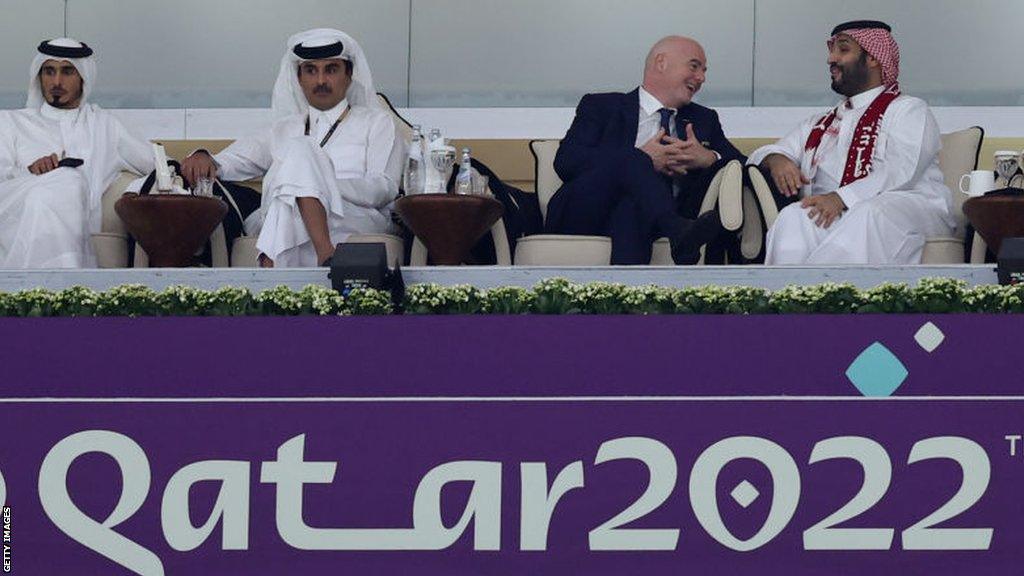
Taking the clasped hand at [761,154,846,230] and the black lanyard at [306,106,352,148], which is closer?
the clasped hand at [761,154,846,230]

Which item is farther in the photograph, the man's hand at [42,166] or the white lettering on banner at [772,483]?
the man's hand at [42,166]

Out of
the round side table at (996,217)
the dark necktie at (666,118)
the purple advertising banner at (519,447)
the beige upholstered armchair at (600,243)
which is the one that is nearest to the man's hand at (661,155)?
the beige upholstered armchair at (600,243)

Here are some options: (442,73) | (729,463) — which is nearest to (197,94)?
(442,73)

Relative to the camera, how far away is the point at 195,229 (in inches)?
260

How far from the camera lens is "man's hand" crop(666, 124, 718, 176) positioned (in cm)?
686

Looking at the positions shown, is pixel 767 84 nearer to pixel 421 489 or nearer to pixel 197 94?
pixel 197 94

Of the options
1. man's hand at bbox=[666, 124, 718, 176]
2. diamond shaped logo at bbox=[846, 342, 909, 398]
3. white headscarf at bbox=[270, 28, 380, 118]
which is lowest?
diamond shaped logo at bbox=[846, 342, 909, 398]

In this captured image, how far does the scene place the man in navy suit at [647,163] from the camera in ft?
21.6

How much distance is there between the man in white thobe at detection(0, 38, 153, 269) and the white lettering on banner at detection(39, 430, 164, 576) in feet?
4.38

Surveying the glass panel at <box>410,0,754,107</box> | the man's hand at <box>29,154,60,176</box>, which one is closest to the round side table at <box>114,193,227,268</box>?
the man's hand at <box>29,154,60,176</box>

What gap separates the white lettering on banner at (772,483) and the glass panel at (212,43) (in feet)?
10.8

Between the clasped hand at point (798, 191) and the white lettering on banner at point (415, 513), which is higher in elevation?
the clasped hand at point (798, 191)

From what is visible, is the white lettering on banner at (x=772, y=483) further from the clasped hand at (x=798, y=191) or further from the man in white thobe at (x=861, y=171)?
the clasped hand at (x=798, y=191)

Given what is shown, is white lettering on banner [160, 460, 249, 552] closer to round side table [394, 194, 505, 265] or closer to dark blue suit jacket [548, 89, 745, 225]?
round side table [394, 194, 505, 265]
